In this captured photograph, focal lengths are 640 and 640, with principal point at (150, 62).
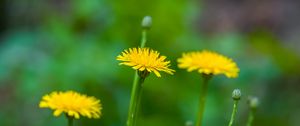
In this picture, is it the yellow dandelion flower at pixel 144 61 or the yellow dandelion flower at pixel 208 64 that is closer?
the yellow dandelion flower at pixel 144 61

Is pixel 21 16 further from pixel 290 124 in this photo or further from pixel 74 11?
pixel 290 124

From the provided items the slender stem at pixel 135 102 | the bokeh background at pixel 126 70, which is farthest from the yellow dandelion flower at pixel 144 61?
the bokeh background at pixel 126 70

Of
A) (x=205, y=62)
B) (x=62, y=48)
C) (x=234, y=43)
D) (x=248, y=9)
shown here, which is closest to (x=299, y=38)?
(x=248, y=9)

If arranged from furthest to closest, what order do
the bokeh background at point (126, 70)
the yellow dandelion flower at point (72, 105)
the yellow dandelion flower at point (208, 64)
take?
the bokeh background at point (126, 70)
the yellow dandelion flower at point (208, 64)
the yellow dandelion flower at point (72, 105)

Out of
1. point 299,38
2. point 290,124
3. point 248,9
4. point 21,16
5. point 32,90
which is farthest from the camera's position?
point 248,9

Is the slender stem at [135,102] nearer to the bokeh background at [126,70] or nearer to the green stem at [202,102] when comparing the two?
the green stem at [202,102]
